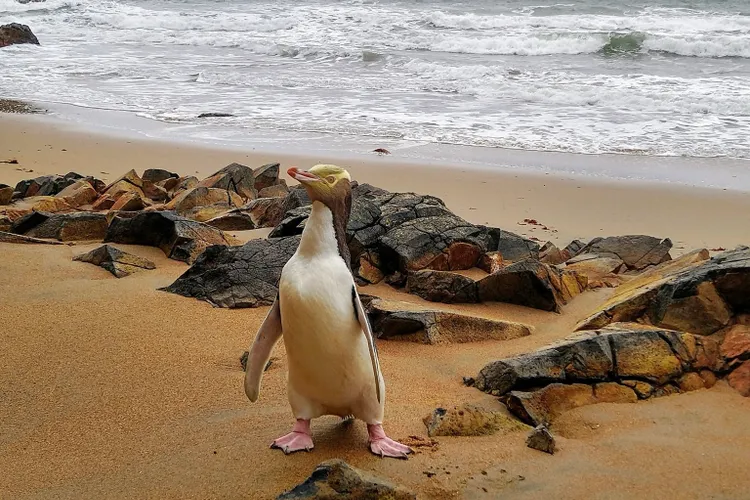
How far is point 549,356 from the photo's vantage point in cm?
372

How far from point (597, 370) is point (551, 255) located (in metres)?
2.89

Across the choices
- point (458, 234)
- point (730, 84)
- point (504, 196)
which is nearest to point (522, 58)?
point (730, 84)

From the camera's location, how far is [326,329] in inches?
118

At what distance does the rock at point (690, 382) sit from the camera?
3754 millimetres

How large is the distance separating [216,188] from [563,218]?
351 cm

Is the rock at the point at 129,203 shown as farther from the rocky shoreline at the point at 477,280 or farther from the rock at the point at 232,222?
the rock at the point at 232,222

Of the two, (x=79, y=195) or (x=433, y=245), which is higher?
(x=433, y=245)

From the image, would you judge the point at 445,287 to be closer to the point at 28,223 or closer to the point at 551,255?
the point at 551,255

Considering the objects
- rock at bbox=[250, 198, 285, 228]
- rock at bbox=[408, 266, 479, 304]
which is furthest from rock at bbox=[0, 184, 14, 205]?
rock at bbox=[408, 266, 479, 304]

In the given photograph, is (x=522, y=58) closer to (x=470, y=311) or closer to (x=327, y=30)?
(x=327, y=30)

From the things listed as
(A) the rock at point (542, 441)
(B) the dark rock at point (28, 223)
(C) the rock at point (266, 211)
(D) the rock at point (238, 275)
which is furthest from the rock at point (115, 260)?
(A) the rock at point (542, 441)

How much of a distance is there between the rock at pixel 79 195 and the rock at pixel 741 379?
19.9 feet

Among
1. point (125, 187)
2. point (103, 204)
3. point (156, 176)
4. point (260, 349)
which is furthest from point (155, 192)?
point (260, 349)

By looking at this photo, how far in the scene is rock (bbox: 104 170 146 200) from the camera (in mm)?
7910
